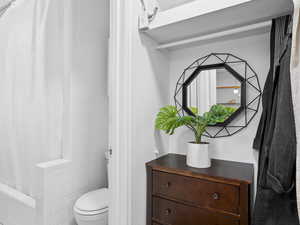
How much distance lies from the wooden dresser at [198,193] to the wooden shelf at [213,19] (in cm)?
93

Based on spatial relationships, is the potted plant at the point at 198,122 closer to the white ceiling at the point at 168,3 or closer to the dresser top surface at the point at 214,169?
the dresser top surface at the point at 214,169

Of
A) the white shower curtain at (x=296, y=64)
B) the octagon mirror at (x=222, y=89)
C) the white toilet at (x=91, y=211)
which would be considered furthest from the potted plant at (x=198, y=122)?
the white toilet at (x=91, y=211)

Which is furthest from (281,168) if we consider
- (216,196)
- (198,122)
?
(198,122)

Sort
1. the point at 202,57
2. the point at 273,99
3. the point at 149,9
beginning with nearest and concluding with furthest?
the point at 273,99, the point at 149,9, the point at 202,57

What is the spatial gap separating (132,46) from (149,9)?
34 cm

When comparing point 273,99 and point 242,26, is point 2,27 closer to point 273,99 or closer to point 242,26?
point 242,26

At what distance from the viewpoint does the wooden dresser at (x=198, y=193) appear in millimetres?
971

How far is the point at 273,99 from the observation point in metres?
0.96

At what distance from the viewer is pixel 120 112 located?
112cm

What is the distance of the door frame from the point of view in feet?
3.63

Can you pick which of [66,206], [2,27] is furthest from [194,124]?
[2,27]

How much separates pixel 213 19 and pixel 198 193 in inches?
44.0

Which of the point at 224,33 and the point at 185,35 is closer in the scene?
the point at 224,33

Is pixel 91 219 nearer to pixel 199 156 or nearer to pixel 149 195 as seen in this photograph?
pixel 149 195
